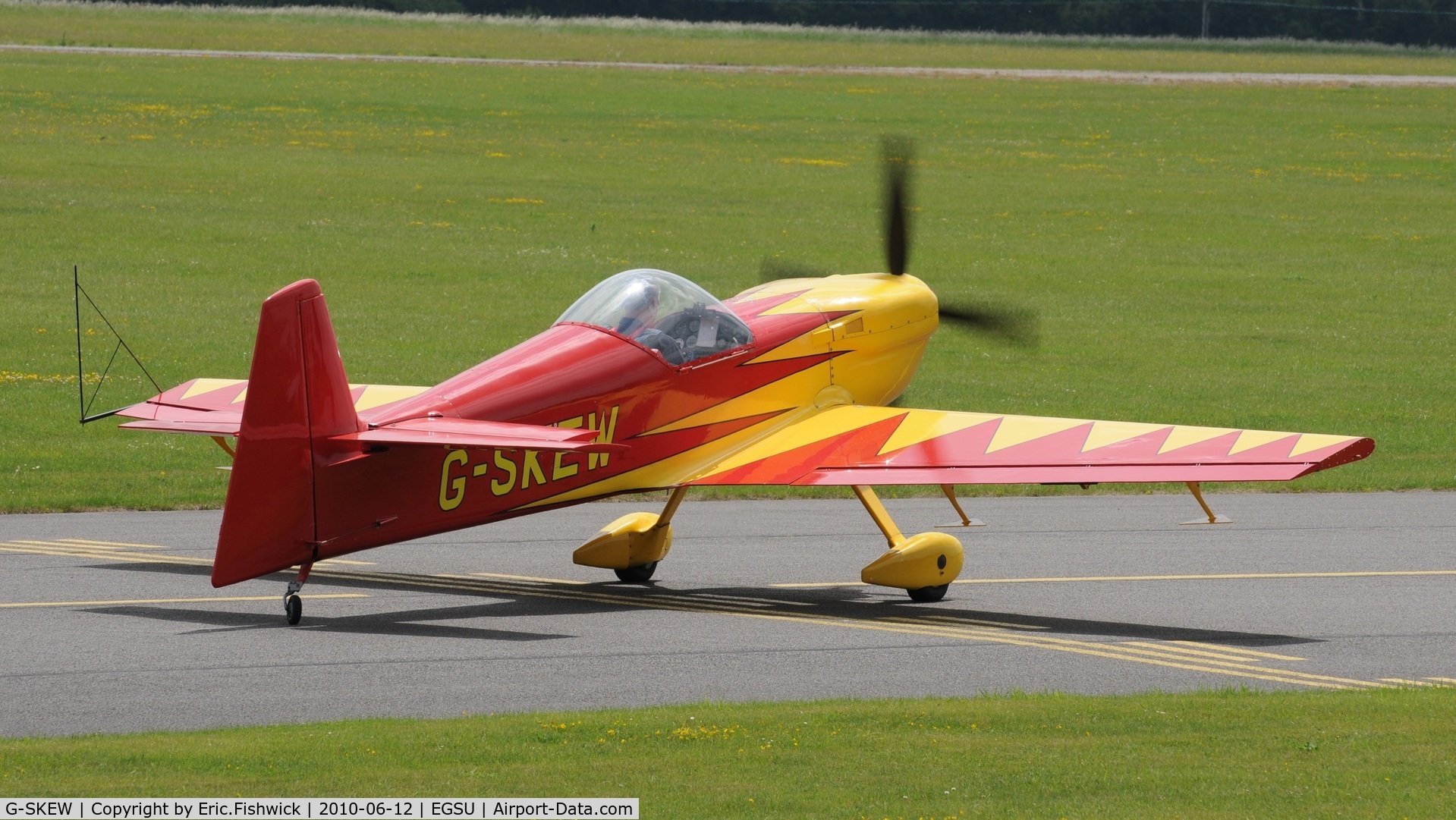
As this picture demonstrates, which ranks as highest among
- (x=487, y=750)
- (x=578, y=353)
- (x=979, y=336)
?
Result: (x=578, y=353)

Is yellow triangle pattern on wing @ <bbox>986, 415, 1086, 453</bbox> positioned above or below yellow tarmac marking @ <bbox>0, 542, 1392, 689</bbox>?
above

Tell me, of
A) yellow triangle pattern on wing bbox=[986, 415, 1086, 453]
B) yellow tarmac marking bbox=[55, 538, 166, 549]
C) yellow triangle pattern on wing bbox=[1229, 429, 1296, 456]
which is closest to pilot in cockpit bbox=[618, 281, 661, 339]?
yellow triangle pattern on wing bbox=[986, 415, 1086, 453]

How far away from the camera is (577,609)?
547 inches

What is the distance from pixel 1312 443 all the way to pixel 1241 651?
5.23 feet

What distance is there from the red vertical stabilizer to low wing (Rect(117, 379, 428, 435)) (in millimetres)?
728

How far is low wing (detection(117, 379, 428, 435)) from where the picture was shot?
44.9 ft

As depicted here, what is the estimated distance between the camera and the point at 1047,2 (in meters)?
117

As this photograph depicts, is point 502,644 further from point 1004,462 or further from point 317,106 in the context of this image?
point 317,106

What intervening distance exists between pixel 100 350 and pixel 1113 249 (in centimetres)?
2172

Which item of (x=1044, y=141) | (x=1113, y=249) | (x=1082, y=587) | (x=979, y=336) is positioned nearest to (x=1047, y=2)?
(x=1044, y=141)

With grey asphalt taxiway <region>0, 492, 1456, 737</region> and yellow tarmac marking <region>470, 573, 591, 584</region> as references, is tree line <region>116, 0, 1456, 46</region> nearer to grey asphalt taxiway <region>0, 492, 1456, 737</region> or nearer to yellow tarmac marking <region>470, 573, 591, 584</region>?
grey asphalt taxiway <region>0, 492, 1456, 737</region>

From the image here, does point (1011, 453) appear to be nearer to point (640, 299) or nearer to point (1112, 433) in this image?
point (1112, 433)

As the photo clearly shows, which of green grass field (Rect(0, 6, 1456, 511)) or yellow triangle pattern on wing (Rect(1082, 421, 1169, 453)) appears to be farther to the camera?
green grass field (Rect(0, 6, 1456, 511))

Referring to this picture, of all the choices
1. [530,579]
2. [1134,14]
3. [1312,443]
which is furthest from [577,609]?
[1134,14]
